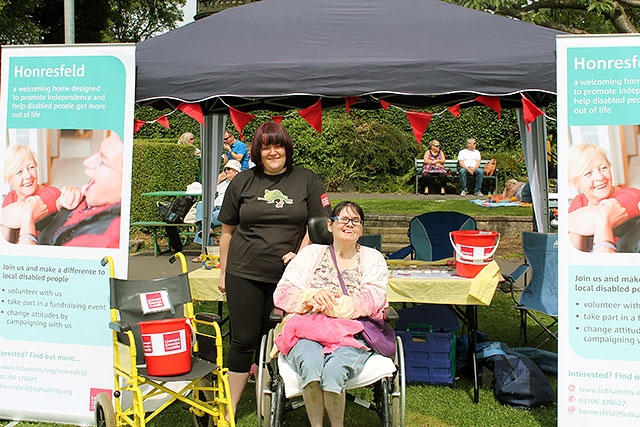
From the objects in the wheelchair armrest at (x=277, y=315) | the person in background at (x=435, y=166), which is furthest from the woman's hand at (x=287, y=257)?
the person in background at (x=435, y=166)

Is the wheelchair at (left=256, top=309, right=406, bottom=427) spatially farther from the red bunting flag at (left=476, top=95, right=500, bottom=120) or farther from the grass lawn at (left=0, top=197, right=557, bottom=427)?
the red bunting flag at (left=476, top=95, right=500, bottom=120)

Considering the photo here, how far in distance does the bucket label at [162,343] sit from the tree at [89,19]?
1507 cm

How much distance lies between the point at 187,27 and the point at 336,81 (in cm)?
168

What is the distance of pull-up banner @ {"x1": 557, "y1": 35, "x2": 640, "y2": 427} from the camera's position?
3.67 metres

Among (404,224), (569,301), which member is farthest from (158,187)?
(569,301)

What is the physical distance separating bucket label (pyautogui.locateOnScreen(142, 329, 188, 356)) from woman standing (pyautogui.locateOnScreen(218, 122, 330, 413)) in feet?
1.83

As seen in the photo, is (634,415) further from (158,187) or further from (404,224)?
(158,187)

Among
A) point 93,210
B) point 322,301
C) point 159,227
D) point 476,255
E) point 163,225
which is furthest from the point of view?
point 159,227

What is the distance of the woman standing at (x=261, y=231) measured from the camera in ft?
13.1

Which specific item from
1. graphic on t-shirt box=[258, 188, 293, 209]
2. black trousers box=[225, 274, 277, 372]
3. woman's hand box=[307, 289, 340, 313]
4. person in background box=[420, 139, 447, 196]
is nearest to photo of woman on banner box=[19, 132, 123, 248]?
black trousers box=[225, 274, 277, 372]

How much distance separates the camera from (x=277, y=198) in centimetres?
403

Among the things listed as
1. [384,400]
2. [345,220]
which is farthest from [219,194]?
[384,400]

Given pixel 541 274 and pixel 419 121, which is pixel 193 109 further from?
pixel 541 274

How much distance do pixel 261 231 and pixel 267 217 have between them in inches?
3.5
